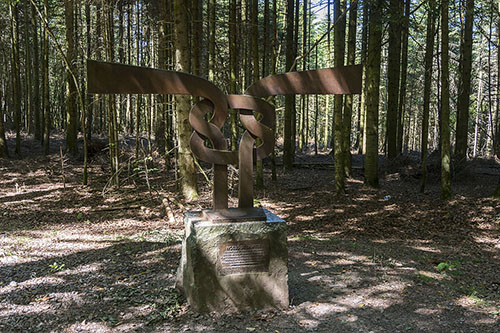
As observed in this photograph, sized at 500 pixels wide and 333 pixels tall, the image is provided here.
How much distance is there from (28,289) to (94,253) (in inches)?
53.6

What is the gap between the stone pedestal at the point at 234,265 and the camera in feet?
12.4

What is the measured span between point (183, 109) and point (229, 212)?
5.51 m

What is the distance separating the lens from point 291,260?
555 centimetres

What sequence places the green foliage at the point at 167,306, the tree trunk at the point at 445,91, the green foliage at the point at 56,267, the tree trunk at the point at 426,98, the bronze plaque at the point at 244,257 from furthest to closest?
the tree trunk at the point at 426,98 → the tree trunk at the point at 445,91 → the green foliage at the point at 56,267 → the bronze plaque at the point at 244,257 → the green foliage at the point at 167,306

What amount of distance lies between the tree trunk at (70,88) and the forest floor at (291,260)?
3.68m

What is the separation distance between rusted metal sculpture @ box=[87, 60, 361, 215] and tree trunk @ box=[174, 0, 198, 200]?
198 inches

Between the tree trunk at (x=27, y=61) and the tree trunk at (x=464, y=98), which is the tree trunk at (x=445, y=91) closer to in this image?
the tree trunk at (x=464, y=98)

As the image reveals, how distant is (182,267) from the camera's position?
13.6 feet

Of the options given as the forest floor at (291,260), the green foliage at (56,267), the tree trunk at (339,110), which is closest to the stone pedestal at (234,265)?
the forest floor at (291,260)

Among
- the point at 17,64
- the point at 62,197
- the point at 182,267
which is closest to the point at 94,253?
the point at 182,267

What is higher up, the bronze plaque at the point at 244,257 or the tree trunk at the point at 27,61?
the tree trunk at the point at 27,61

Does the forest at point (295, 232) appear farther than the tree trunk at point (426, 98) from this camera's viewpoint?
No

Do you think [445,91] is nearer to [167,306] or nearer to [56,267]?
[167,306]

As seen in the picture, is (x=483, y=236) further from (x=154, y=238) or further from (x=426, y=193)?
(x=154, y=238)
